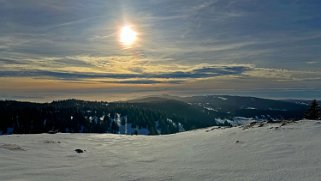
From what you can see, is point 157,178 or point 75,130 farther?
point 75,130

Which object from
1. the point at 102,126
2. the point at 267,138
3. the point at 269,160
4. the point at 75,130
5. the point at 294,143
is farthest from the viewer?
the point at 102,126

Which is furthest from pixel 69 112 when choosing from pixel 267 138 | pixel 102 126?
pixel 267 138

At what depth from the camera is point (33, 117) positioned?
566 ft

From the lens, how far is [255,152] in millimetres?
9625

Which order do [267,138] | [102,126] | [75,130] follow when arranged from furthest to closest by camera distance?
[102,126] < [75,130] < [267,138]

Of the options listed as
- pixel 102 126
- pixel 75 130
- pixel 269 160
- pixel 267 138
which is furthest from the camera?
pixel 102 126

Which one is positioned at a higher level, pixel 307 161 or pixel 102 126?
pixel 307 161

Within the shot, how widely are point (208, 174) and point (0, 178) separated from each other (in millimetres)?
5002

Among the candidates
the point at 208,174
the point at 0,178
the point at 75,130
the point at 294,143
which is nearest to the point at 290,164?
the point at 208,174

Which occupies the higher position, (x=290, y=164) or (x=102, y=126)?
(x=290, y=164)

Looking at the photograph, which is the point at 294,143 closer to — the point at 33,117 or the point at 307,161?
the point at 307,161

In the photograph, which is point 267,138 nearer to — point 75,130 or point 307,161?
point 307,161

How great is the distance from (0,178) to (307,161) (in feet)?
24.5

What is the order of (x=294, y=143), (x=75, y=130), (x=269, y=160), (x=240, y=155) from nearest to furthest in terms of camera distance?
Result: 1. (x=269, y=160)
2. (x=240, y=155)
3. (x=294, y=143)
4. (x=75, y=130)
